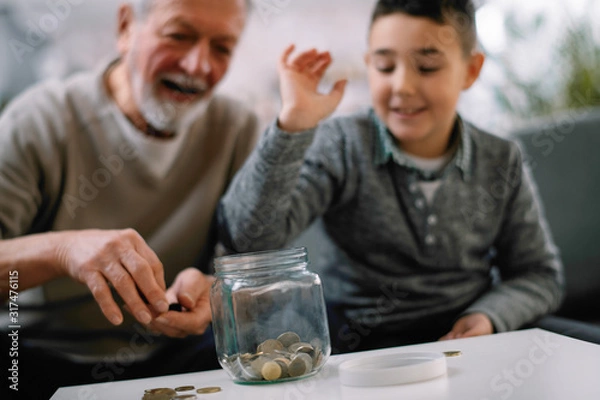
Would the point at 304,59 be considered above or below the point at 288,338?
above

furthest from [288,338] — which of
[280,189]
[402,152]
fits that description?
[402,152]

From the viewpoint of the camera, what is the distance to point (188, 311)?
1018 mm

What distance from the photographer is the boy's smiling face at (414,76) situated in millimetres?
1363

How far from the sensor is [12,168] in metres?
1.32

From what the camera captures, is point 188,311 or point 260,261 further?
point 188,311

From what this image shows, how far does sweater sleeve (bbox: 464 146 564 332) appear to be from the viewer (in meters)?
1.33

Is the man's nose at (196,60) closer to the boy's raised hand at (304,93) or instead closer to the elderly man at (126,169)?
the elderly man at (126,169)

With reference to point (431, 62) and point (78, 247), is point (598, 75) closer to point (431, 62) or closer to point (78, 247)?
point (431, 62)

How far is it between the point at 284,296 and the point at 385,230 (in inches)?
21.7

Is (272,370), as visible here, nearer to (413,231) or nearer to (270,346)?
(270,346)

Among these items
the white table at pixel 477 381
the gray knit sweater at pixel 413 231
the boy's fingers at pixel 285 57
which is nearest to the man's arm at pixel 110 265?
the white table at pixel 477 381

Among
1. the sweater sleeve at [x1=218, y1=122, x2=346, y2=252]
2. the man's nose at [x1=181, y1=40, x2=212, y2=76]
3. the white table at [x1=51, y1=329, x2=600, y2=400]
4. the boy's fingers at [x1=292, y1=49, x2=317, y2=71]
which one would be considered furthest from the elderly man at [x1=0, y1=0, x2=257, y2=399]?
the white table at [x1=51, y1=329, x2=600, y2=400]

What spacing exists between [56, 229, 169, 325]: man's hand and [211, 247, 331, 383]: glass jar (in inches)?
4.1

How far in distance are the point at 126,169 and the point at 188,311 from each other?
0.52 metres
